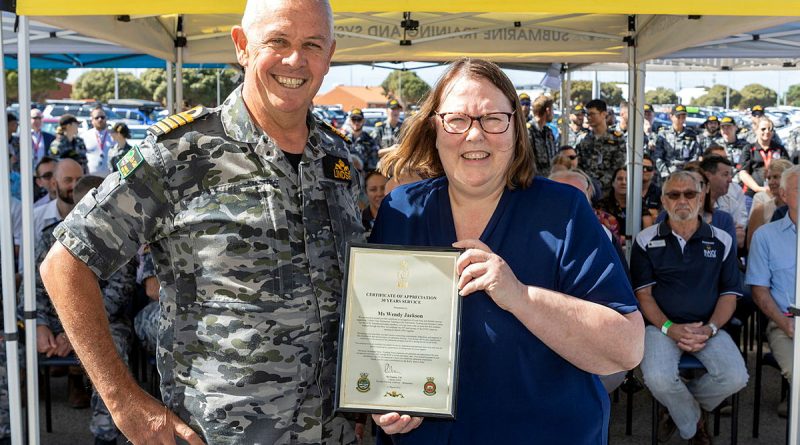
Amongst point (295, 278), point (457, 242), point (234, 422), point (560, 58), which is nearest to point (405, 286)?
point (457, 242)

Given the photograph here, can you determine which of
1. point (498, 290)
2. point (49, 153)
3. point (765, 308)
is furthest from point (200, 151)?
point (49, 153)

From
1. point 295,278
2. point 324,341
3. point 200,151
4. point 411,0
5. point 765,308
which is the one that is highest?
point 411,0

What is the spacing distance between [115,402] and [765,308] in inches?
164

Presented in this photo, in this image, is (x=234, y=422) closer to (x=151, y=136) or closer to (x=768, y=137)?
(x=151, y=136)

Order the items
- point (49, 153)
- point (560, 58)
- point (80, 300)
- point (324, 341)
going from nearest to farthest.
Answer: point (80, 300) → point (324, 341) → point (560, 58) → point (49, 153)

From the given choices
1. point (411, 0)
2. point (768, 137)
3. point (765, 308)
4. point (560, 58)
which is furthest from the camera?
point (768, 137)

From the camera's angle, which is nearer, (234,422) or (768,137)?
(234,422)

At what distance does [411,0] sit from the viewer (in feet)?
10.7

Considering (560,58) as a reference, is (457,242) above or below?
below

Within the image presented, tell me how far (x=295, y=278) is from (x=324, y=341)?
0.18m

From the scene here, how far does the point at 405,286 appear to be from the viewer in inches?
72.7

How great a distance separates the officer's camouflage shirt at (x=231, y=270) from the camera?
1984mm

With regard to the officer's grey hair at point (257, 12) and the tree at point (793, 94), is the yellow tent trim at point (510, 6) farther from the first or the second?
the tree at point (793, 94)

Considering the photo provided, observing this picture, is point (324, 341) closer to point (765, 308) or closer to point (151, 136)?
point (151, 136)
